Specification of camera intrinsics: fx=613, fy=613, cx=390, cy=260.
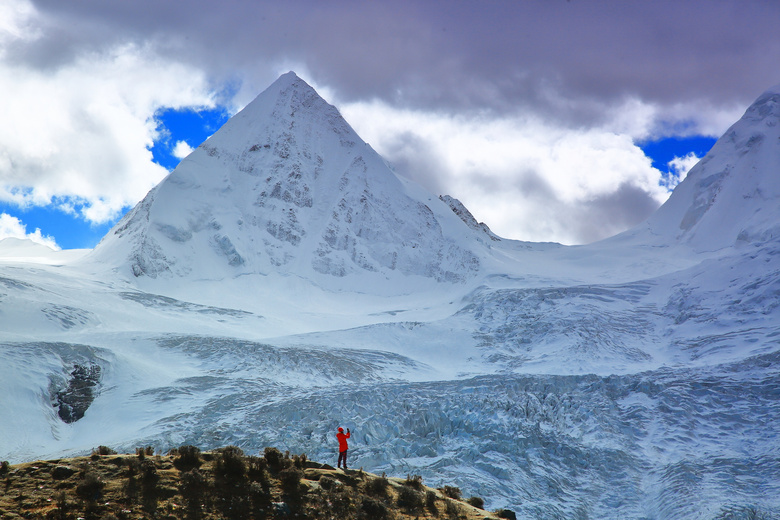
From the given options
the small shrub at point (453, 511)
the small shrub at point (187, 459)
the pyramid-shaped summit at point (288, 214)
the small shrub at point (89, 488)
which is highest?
the pyramid-shaped summit at point (288, 214)

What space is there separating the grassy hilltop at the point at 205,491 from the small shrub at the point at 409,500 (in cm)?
3

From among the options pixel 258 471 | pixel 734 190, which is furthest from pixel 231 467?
pixel 734 190

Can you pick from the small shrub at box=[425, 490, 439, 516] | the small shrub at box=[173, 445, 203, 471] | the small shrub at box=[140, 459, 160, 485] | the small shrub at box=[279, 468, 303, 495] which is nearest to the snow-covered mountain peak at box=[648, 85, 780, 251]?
the small shrub at box=[425, 490, 439, 516]

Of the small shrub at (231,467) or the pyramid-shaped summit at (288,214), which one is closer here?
the small shrub at (231,467)

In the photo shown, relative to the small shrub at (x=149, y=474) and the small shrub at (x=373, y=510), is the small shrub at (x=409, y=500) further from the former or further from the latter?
the small shrub at (x=149, y=474)

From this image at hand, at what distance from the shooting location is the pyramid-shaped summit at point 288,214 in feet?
388

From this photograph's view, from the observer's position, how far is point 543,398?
5016cm

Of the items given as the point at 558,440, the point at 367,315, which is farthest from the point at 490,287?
the point at 558,440

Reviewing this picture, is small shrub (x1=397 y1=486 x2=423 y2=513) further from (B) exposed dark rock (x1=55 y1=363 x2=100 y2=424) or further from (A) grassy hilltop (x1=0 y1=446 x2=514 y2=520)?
(B) exposed dark rock (x1=55 y1=363 x2=100 y2=424)

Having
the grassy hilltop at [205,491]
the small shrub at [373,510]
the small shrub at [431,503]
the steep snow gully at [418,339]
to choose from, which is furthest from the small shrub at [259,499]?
the steep snow gully at [418,339]

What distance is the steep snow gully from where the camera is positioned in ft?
132

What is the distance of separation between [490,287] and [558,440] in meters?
59.7

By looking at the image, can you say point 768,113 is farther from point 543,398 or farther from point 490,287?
point 543,398

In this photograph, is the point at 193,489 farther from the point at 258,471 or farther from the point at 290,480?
the point at 290,480
